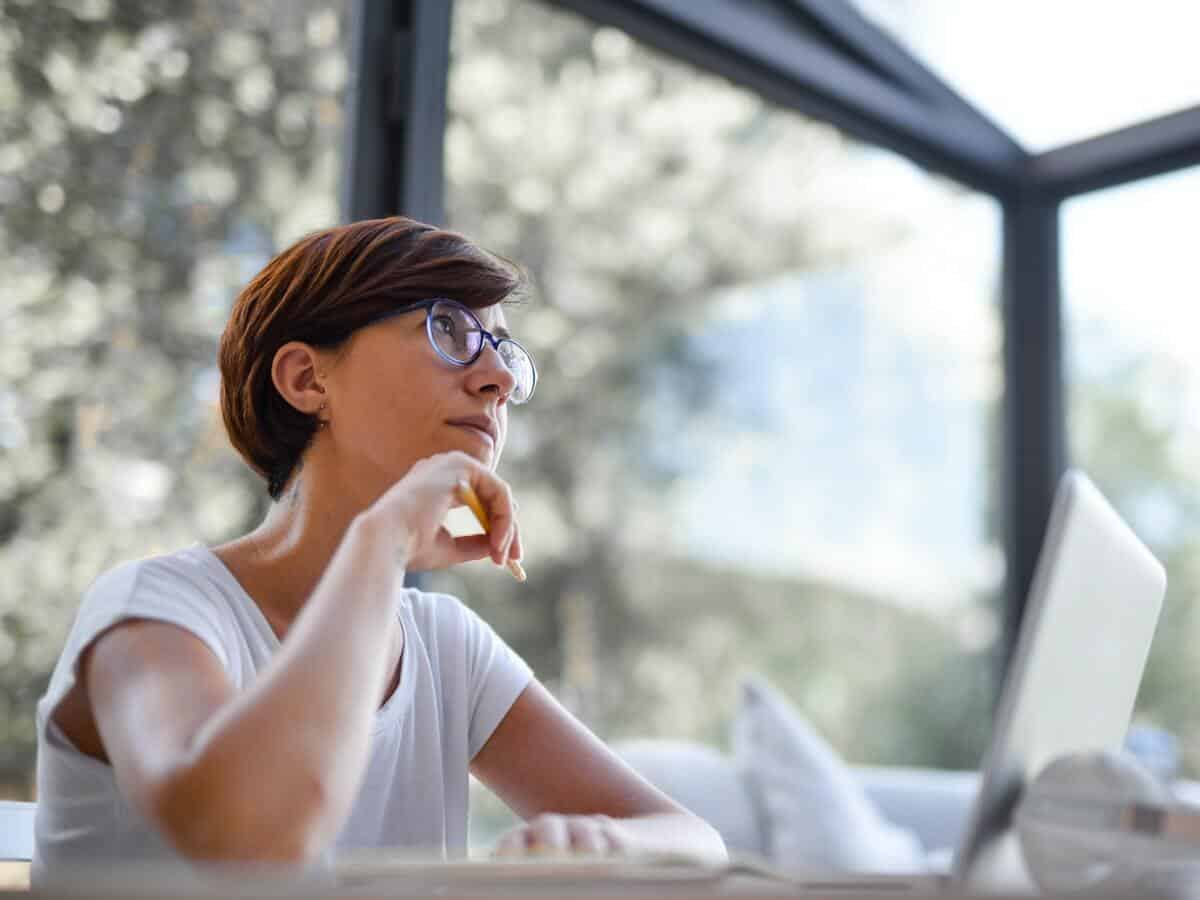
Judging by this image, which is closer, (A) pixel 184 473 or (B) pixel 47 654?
(B) pixel 47 654

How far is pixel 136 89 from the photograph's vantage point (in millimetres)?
2160

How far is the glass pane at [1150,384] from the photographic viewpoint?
3.60m

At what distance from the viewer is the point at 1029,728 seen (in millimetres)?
863

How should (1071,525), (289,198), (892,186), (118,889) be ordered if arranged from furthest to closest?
(892,186), (289,198), (1071,525), (118,889)

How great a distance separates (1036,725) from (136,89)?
1905 mm

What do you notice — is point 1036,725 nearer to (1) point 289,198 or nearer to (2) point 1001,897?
(2) point 1001,897

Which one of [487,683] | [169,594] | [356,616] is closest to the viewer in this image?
[356,616]

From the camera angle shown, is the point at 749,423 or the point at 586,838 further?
the point at 749,423

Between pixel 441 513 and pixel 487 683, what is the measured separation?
0.42m

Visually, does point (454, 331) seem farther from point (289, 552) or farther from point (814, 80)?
point (814, 80)

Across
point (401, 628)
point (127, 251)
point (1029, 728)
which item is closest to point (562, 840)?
point (1029, 728)

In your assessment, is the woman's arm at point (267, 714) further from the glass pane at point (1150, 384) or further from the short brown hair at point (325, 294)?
the glass pane at point (1150, 384)

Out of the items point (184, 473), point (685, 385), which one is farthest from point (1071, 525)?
point (685, 385)

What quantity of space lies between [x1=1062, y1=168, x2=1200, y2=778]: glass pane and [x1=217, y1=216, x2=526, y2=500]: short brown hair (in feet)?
9.20
